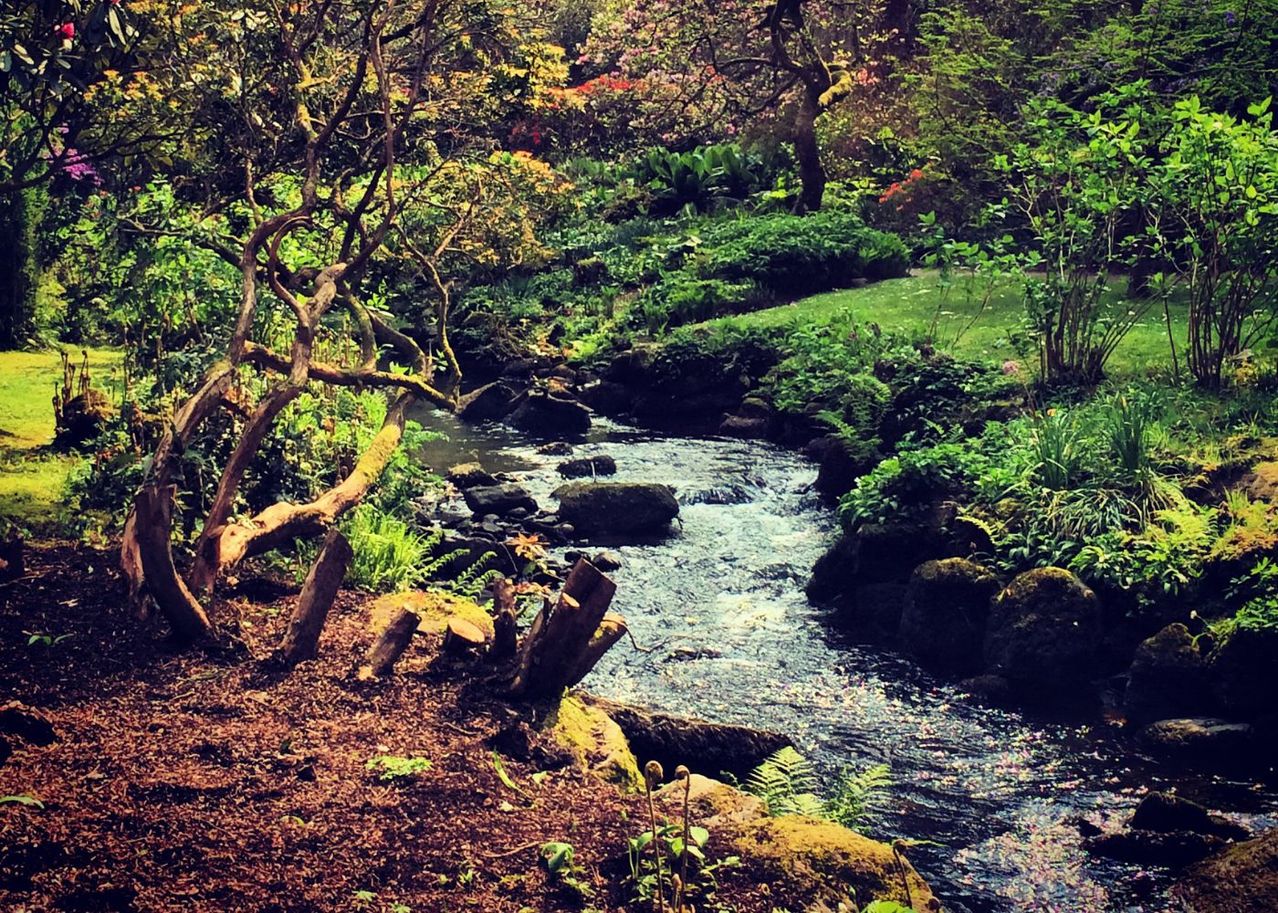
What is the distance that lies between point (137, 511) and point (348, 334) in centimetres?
770

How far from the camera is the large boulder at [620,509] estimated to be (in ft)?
42.5

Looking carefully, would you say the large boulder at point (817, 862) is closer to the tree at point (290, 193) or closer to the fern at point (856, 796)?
the fern at point (856, 796)

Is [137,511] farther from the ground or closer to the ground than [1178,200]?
closer to the ground

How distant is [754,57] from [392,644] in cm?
1966

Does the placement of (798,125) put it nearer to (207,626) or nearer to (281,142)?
(281,142)

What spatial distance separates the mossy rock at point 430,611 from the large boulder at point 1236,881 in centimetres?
382

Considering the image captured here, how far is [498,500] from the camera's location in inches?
531

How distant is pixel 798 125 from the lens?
23.3 meters

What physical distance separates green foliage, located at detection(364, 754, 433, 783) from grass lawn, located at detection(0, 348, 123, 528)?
176 inches

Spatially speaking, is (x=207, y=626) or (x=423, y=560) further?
(x=423, y=560)

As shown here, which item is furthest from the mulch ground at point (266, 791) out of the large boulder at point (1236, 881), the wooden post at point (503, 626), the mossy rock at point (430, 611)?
the large boulder at point (1236, 881)

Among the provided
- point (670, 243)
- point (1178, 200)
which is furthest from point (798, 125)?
point (1178, 200)

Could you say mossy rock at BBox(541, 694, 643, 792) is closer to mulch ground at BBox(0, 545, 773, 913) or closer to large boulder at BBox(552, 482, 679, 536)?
mulch ground at BBox(0, 545, 773, 913)

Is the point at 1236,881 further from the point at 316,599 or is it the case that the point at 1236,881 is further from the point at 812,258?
the point at 812,258
